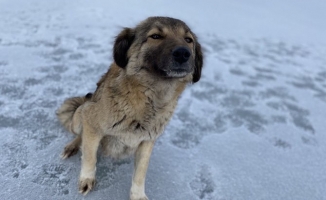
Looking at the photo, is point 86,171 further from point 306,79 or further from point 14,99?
point 306,79

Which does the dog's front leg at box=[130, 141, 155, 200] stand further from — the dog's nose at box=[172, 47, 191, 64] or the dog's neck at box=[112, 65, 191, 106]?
the dog's nose at box=[172, 47, 191, 64]

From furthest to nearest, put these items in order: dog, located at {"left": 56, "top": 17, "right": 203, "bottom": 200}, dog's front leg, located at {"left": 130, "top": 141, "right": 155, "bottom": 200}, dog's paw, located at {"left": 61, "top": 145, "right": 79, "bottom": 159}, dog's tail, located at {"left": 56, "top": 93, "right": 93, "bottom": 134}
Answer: dog's tail, located at {"left": 56, "top": 93, "right": 93, "bottom": 134}, dog's paw, located at {"left": 61, "top": 145, "right": 79, "bottom": 159}, dog's front leg, located at {"left": 130, "top": 141, "right": 155, "bottom": 200}, dog, located at {"left": 56, "top": 17, "right": 203, "bottom": 200}

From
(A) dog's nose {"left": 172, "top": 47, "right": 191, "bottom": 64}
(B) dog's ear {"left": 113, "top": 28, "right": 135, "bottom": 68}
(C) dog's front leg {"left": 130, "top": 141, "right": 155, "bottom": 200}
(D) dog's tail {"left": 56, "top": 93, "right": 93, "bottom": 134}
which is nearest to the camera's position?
(A) dog's nose {"left": 172, "top": 47, "right": 191, "bottom": 64}

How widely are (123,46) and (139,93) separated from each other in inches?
17.4

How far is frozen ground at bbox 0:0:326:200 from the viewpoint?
2869mm

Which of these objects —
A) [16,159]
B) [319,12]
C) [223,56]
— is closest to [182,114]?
[16,159]

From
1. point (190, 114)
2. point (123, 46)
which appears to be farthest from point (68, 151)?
point (190, 114)

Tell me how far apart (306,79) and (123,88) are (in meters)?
4.12

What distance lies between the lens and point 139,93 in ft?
8.13

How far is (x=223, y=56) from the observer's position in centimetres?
599

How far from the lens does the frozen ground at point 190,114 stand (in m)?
2.87

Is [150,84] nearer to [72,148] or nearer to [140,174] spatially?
[140,174]

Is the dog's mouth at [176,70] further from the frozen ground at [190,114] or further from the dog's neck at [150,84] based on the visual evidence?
the frozen ground at [190,114]

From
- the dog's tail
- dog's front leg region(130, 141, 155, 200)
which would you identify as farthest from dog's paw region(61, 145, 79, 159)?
dog's front leg region(130, 141, 155, 200)
